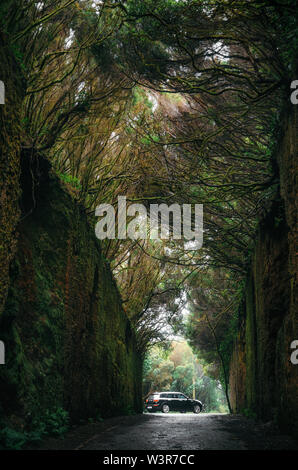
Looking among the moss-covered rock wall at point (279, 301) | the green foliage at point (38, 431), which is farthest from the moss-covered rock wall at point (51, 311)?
the moss-covered rock wall at point (279, 301)

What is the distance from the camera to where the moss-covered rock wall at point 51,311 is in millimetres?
4117

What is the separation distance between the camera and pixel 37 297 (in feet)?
16.3

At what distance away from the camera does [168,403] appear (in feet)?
83.0

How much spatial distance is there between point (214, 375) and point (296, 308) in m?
26.2

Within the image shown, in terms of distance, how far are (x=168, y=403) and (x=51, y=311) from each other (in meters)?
22.5

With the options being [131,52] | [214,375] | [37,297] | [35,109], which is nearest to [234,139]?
[131,52]

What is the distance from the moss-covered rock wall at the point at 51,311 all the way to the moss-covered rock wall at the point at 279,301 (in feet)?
9.87

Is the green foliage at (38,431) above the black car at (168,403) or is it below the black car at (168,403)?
above

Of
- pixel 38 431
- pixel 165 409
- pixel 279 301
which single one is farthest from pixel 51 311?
pixel 165 409

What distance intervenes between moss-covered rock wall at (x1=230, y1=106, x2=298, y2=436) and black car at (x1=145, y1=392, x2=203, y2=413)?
1672 centimetres

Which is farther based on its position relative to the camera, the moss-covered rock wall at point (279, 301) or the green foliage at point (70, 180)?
the green foliage at point (70, 180)

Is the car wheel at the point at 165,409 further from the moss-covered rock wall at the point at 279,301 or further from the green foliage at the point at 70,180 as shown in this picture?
the green foliage at the point at 70,180

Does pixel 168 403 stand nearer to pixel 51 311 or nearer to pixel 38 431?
pixel 51 311
